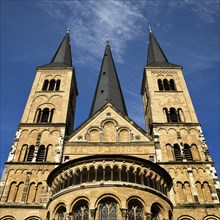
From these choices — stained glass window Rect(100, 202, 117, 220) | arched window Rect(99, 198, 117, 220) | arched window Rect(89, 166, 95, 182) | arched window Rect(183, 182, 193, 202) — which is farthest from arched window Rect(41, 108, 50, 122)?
arched window Rect(183, 182, 193, 202)

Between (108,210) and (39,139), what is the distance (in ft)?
36.0

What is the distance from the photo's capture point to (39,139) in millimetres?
26453

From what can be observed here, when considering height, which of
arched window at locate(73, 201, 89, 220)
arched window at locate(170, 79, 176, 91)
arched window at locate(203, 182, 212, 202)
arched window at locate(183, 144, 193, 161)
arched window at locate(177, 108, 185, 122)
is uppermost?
arched window at locate(170, 79, 176, 91)

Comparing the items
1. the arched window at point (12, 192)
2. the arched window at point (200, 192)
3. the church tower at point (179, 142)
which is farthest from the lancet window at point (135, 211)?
the arched window at point (12, 192)

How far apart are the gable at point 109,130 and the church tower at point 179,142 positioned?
1.79 metres

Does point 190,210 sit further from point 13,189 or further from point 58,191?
point 13,189

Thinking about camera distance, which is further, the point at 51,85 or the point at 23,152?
the point at 51,85

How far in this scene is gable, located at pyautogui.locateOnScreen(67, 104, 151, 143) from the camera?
26375 millimetres

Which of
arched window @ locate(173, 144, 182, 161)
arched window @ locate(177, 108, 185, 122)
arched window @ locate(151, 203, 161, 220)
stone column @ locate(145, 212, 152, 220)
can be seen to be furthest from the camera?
arched window @ locate(177, 108, 185, 122)

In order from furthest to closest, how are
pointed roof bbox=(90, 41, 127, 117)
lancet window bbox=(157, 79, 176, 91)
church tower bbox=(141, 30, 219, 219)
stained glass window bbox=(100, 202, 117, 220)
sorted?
lancet window bbox=(157, 79, 176, 91) → pointed roof bbox=(90, 41, 127, 117) → church tower bbox=(141, 30, 219, 219) → stained glass window bbox=(100, 202, 117, 220)

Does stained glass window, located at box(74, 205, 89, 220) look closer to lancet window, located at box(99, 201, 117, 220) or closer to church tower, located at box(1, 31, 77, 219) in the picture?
lancet window, located at box(99, 201, 117, 220)

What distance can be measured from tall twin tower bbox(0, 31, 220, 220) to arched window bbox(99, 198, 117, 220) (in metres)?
0.06

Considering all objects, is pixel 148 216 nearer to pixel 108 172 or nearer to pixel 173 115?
pixel 108 172

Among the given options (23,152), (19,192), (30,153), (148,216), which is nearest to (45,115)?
(30,153)
